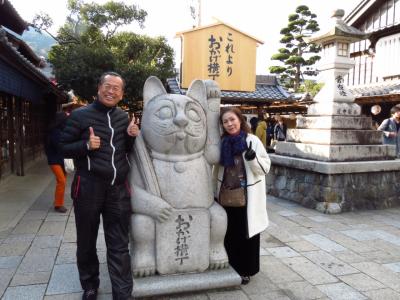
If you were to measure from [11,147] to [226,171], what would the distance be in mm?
8535

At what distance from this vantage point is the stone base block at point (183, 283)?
3070mm

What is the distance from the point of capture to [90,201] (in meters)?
2.86

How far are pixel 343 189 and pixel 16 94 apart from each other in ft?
25.4

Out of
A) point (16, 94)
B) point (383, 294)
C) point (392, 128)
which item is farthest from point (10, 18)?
point (383, 294)

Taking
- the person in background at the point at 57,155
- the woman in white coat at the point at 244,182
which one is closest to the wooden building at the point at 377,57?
the woman in white coat at the point at 244,182

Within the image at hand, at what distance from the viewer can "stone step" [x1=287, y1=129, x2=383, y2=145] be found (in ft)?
21.0

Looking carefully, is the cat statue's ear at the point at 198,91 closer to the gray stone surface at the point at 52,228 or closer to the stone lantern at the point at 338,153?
the gray stone surface at the point at 52,228

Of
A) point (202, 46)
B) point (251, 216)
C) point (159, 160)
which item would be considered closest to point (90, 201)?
point (159, 160)

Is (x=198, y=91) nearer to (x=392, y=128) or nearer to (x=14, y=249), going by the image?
(x=14, y=249)

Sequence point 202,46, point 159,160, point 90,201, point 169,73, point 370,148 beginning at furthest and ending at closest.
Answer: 1. point 169,73
2. point 202,46
3. point 370,148
4. point 159,160
5. point 90,201

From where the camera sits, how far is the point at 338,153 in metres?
6.31

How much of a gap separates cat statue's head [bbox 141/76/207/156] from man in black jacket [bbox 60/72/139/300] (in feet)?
0.73

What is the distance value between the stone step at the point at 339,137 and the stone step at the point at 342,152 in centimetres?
11

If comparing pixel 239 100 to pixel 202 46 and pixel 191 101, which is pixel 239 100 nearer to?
pixel 202 46
